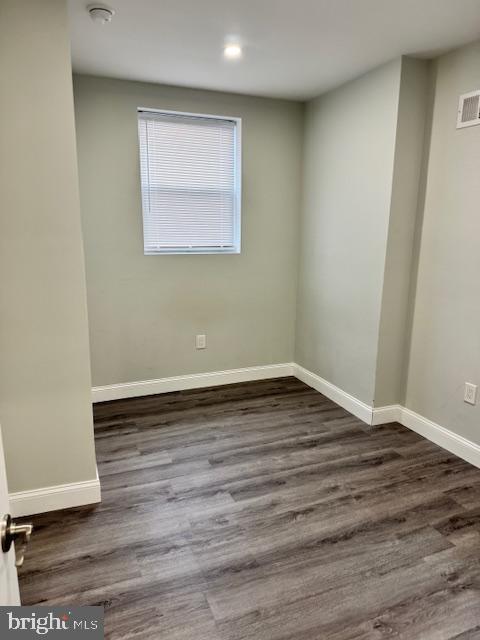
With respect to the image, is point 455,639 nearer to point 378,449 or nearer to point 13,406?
point 378,449

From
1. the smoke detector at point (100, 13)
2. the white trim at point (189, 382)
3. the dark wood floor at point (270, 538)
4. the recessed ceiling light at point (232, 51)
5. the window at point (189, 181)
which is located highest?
the recessed ceiling light at point (232, 51)

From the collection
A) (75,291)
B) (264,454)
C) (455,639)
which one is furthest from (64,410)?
(455,639)

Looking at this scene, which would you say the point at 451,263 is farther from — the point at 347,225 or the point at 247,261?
the point at 247,261

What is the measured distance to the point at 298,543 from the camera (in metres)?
1.95

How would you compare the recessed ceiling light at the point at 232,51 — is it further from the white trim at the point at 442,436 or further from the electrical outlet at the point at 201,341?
the white trim at the point at 442,436

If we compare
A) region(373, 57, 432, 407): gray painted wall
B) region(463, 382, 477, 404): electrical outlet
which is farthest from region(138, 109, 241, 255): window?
region(463, 382, 477, 404): electrical outlet

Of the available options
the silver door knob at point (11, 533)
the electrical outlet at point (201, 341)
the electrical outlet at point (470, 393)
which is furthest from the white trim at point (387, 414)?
the silver door knob at point (11, 533)

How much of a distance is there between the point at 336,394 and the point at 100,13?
2985mm

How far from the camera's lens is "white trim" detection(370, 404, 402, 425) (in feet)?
10.2

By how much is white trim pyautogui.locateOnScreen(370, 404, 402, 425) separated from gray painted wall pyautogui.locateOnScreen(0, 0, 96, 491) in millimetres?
2006

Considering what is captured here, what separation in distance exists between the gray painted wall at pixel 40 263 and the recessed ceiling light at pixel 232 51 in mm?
1039

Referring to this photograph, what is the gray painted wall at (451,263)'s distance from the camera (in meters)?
2.51

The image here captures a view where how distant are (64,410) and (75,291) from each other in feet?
1.98

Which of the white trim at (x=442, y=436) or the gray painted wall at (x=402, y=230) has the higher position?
the gray painted wall at (x=402, y=230)
